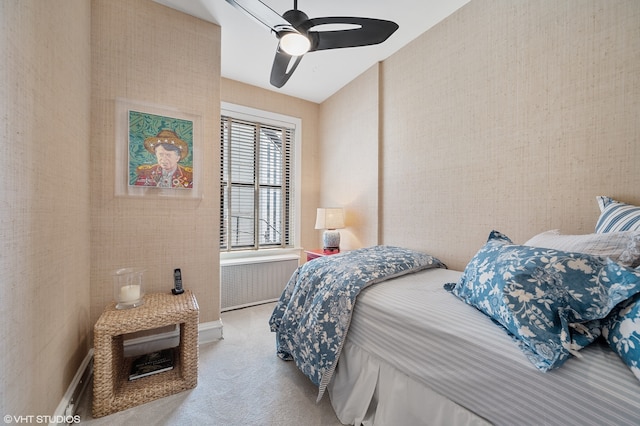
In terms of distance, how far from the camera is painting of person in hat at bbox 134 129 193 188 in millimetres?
1930

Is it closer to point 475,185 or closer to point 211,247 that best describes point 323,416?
point 211,247

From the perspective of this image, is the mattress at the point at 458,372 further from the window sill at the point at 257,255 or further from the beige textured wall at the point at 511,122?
the window sill at the point at 257,255

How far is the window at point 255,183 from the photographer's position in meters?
3.13

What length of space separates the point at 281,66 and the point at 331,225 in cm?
177

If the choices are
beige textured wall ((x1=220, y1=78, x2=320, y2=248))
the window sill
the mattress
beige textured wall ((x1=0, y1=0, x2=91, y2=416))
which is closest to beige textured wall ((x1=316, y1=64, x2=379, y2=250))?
beige textured wall ((x1=220, y1=78, x2=320, y2=248))

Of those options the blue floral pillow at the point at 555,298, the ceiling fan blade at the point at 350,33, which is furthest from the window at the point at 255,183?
the blue floral pillow at the point at 555,298

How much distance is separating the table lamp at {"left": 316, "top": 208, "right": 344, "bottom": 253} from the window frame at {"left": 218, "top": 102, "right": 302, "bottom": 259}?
0.67 metres

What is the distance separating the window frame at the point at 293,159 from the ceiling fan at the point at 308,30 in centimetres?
171

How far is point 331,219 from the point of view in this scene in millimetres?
3008

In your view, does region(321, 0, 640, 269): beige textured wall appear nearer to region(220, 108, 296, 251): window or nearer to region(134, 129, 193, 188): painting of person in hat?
region(220, 108, 296, 251): window

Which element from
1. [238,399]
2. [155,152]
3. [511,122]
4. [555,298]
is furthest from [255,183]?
[555,298]

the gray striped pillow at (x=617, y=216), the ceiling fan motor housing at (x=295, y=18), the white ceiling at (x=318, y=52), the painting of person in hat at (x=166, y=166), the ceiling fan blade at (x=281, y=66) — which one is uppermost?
the white ceiling at (x=318, y=52)

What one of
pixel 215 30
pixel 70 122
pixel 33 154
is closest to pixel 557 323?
pixel 33 154

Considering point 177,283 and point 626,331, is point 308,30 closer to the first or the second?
point 626,331
